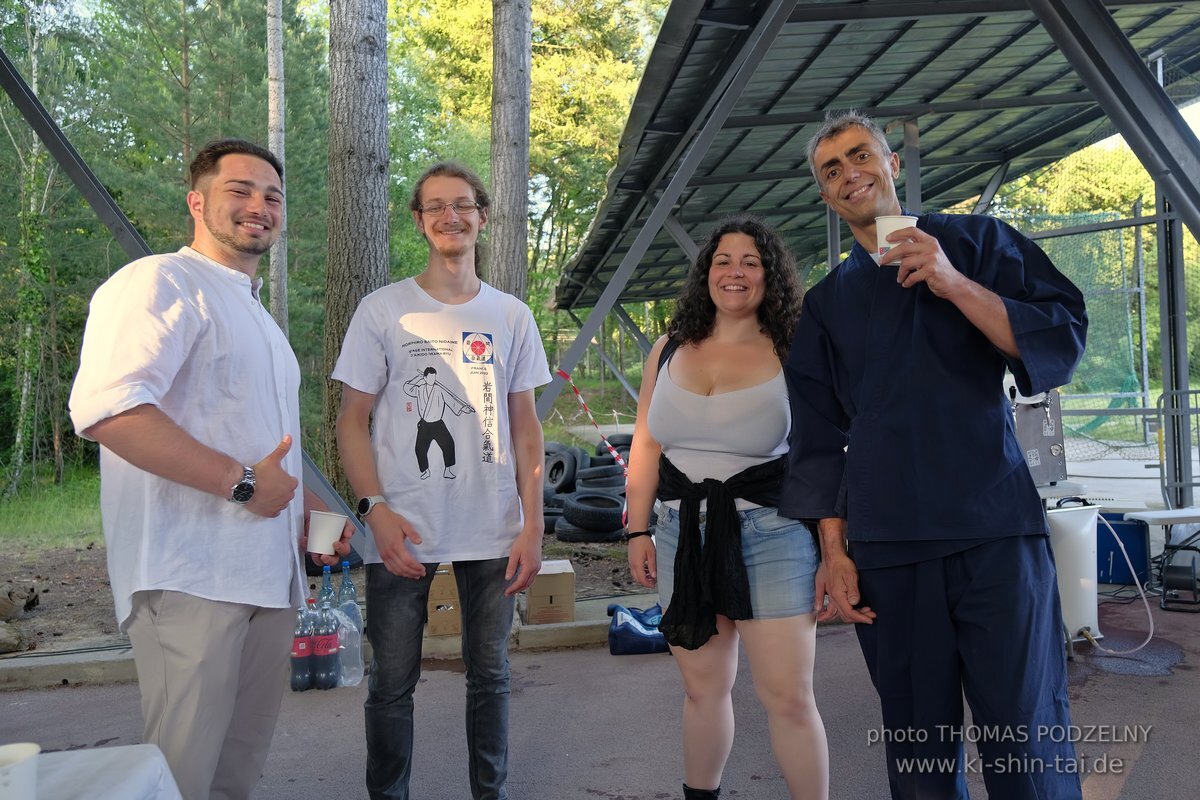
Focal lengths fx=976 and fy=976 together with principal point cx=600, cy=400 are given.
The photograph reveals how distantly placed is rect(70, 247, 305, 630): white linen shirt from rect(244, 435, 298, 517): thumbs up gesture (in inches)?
2.5

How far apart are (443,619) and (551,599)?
2.28 ft

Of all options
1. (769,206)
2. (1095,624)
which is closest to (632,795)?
(1095,624)

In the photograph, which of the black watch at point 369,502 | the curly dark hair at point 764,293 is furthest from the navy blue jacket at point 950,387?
the black watch at point 369,502

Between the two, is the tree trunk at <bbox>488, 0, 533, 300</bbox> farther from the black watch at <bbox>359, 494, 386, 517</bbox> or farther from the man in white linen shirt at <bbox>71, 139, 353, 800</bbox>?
the man in white linen shirt at <bbox>71, 139, 353, 800</bbox>

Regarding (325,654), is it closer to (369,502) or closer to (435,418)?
(369,502)

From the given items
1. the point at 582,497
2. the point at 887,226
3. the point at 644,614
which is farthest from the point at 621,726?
the point at 582,497

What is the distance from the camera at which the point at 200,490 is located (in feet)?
7.26

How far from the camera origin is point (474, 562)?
314 cm

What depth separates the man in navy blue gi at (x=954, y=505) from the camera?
2125 millimetres

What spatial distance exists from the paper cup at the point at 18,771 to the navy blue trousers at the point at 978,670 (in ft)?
5.74

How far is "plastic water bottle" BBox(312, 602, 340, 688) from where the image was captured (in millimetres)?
5336

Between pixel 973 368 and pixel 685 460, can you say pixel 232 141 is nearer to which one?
pixel 685 460

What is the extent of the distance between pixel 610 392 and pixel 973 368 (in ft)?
149

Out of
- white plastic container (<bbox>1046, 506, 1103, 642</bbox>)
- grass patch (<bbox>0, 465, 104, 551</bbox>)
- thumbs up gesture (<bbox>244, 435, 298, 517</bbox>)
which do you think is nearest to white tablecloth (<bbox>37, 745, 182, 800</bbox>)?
thumbs up gesture (<bbox>244, 435, 298, 517</bbox>)
